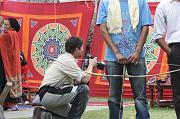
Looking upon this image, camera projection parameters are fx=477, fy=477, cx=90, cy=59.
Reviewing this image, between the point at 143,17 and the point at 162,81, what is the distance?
13.6 ft

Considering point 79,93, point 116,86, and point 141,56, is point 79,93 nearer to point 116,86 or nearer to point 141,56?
point 116,86

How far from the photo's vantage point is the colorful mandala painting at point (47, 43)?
10.4 metres

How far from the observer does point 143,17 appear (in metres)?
4.94

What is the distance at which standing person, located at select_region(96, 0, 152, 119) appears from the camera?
4.84 metres

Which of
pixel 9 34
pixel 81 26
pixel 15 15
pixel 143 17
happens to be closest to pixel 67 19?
pixel 81 26

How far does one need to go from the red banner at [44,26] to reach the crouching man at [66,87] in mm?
5043

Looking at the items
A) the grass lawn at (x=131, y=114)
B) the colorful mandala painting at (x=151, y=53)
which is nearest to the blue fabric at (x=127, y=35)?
the grass lawn at (x=131, y=114)

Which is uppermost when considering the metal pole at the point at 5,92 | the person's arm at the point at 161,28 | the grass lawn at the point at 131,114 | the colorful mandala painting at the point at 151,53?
the person's arm at the point at 161,28

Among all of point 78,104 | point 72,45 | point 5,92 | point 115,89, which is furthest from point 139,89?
point 5,92

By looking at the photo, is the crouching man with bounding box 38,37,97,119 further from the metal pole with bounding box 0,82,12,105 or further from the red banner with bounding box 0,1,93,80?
the red banner with bounding box 0,1,93,80

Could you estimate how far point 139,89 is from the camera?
4887mm

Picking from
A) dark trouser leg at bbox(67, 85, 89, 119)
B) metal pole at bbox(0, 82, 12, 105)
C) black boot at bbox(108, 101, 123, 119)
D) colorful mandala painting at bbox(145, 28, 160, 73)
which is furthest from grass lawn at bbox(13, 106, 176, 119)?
black boot at bbox(108, 101, 123, 119)

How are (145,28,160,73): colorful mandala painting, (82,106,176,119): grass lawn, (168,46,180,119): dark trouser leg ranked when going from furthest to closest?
1. (145,28,160,73): colorful mandala painting
2. (82,106,176,119): grass lawn
3. (168,46,180,119): dark trouser leg

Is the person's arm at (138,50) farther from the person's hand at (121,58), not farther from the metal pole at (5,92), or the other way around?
the metal pole at (5,92)
